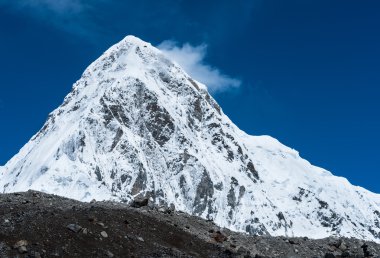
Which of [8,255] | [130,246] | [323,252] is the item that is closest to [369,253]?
[323,252]

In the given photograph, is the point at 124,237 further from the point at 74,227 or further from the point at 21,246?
the point at 21,246

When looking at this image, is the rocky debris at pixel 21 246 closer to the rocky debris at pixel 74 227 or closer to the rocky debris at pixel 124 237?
the rocky debris at pixel 124 237

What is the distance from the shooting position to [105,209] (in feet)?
99.4

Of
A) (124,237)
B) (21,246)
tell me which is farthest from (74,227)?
(21,246)

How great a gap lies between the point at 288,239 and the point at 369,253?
4.55 metres

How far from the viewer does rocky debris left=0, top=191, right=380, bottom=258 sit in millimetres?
25500

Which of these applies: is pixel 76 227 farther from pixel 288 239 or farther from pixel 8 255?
pixel 288 239

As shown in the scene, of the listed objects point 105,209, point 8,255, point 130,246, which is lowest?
point 8,255

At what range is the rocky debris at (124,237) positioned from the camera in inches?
1004

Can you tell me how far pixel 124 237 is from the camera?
91.5 feet

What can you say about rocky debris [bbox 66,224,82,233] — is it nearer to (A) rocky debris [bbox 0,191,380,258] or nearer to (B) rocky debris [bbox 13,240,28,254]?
(A) rocky debris [bbox 0,191,380,258]

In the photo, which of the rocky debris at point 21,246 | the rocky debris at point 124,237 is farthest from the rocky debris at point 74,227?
the rocky debris at point 21,246

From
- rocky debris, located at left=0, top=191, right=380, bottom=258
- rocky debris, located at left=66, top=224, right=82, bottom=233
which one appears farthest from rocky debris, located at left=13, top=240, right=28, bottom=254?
rocky debris, located at left=66, top=224, right=82, bottom=233

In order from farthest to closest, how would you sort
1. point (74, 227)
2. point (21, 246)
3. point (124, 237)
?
point (124, 237)
point (74, 227)
point (21, 246)
